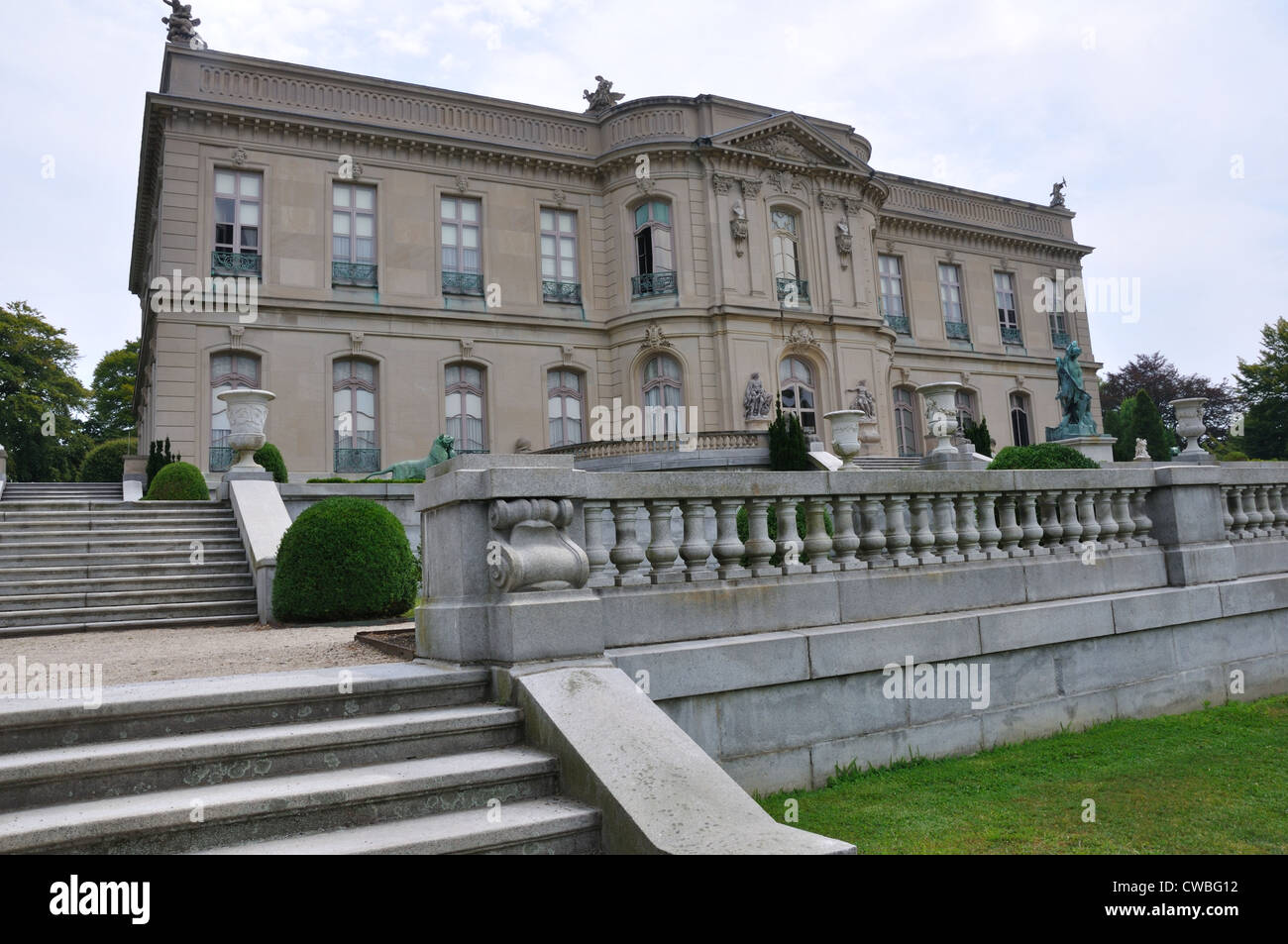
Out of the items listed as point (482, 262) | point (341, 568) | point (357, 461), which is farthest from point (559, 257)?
point (341, 568)

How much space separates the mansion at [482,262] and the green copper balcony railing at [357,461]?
0.08 m

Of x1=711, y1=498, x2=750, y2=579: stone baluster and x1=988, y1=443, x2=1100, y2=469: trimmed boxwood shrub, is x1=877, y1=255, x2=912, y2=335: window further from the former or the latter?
x1=711, y1=498, x2=750, y2=579: stone baluster

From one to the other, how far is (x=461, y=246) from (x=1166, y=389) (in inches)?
1807

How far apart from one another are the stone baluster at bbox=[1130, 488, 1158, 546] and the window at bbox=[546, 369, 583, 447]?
19388mm

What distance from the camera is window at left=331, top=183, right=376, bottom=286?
2416 centimetres

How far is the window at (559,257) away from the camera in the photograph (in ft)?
88.4

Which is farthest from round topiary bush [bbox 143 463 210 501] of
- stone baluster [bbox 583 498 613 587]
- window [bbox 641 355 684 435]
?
window [bbox 641 355 684 435]

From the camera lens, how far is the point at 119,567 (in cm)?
1134

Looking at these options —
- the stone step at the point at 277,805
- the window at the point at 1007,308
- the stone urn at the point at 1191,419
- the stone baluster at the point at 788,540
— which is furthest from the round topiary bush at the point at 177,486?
the window at the point at 1007,308

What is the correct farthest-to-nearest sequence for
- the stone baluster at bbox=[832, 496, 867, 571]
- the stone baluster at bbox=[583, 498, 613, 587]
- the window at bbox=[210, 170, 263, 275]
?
the window at bbox=[210, 170, 263, 275] → the stone baluster at bbox=[832, 496, 867, 571] → the stone baluster at bbox=[583, 498, 613, 587]

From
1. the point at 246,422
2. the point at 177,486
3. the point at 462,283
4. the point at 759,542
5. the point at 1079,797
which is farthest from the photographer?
the point at 462,283

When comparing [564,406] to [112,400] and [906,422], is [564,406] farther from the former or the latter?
[112,400]

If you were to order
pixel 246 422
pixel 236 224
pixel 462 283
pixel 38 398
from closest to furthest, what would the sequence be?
pixel 246 422, pixel 236 224, pixel 462 283, pixel 38 398

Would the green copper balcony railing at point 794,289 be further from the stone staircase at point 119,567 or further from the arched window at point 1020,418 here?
the stone staircase at point 119,567
